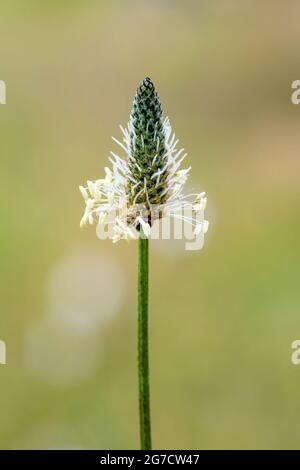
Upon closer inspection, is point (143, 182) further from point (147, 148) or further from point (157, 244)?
point (157, 244)

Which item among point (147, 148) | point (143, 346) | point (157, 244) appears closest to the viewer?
point (143, 346)

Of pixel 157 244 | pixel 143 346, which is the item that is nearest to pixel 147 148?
pixel 143 346

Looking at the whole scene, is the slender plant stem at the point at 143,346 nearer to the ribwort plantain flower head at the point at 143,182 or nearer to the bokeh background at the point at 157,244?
the ribwort plantain flower head at the point at 143,182

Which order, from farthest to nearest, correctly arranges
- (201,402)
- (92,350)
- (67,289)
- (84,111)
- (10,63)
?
(10,63)
(84,111)
(67,289)
(92,350)
(201,402)

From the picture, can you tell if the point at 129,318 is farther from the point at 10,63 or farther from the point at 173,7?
the point at 173,7

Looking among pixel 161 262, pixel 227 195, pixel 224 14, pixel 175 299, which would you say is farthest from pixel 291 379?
pixel 224 14

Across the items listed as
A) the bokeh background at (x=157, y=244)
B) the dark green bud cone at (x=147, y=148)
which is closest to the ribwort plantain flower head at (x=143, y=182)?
the dark green bud cone at (x=147, y=148)
